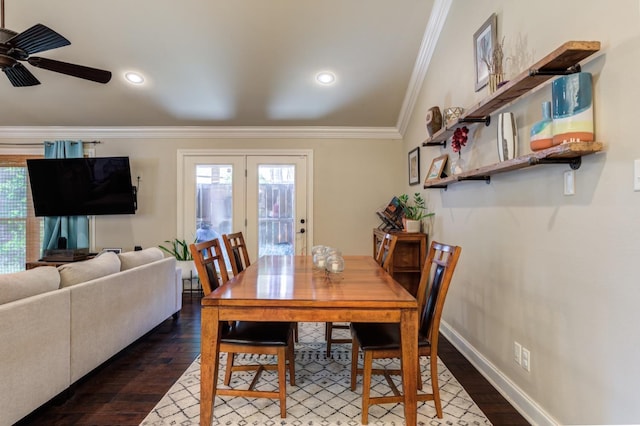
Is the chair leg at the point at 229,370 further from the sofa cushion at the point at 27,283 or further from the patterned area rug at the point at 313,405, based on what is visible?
the sofa cushion at the point at 27,283

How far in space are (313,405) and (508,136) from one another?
77.5 inches

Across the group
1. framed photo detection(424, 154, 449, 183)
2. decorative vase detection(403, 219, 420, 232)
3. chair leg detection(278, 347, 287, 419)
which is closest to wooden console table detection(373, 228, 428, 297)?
decorative vase detection(403, 219, 420, 232)

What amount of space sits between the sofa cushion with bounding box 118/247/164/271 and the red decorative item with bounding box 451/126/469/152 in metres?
2.88

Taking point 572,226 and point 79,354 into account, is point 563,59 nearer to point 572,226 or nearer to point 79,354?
point 572,226

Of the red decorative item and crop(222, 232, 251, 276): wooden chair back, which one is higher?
the red decorative item

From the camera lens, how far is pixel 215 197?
470 cm

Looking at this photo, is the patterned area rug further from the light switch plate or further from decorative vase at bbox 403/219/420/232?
decorative vase at bbox 403/219/420/232

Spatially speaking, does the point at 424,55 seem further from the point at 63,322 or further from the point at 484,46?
the point at 63,322

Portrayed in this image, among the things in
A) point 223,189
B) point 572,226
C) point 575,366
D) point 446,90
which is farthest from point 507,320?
point 223,189

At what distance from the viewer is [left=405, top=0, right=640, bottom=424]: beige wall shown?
49.7 inches

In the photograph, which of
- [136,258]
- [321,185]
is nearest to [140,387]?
[136,258]

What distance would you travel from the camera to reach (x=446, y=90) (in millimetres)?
3014

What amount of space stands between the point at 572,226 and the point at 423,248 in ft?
6.82

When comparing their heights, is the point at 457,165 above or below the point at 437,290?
above
